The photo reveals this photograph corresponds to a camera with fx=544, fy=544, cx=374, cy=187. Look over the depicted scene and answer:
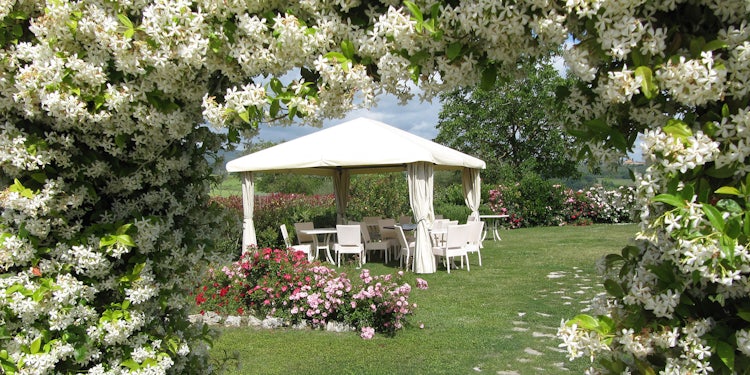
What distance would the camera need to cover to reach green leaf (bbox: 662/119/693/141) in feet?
3.92

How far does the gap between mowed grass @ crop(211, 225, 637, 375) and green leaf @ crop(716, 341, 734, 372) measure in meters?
2.30

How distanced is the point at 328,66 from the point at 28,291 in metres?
1.42

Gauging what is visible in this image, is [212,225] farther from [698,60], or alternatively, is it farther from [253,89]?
[698,60]

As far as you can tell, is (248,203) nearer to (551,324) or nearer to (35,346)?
(551,324)

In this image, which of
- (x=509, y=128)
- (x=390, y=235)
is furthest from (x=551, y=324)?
(x=509, y=128)

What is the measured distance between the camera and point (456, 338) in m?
5.25

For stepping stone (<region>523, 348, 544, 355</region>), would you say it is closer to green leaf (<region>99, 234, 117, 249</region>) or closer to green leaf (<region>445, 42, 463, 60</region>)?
green leaf (<region>99, 234, 117, 249</region>)

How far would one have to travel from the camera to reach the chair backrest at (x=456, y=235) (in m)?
8.88

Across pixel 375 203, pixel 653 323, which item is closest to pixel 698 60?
pixel 653 323

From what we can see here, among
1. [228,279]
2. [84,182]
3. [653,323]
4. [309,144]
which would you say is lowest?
[228,279]

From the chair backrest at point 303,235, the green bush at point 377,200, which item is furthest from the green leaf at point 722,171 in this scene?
the green bush at point 377,200

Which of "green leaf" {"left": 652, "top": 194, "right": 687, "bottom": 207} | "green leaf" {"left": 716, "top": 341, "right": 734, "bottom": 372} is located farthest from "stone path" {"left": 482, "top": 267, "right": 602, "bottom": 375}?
"green leaf" {"left": 652, "top": 194, "right": 687, "bottom": 207}

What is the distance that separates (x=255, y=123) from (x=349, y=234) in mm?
7831

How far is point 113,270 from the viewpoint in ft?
7.38
